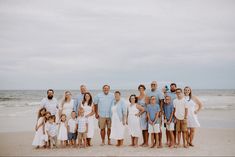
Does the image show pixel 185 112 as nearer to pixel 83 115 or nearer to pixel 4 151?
pixel 83 115

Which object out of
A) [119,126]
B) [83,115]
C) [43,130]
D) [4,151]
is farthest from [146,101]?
[4,151]

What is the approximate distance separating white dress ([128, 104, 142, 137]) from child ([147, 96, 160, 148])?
1.11 ft

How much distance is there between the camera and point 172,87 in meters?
8.01

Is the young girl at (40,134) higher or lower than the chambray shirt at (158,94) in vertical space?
lower

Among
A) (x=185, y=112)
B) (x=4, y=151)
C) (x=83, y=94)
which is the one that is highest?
(x=83, y=94)

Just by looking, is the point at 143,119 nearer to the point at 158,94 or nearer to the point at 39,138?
the point at 158,94

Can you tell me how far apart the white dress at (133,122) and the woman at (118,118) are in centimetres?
17

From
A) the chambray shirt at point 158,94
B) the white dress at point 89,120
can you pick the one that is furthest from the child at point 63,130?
the chambray shirt at point 158,94

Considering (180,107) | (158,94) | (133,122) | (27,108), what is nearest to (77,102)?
(133,122)

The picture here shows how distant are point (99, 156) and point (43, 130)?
199cm

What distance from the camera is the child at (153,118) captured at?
7645 millimetres

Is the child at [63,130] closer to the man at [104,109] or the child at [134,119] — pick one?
the man at [104,109]

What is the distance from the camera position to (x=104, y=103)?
26.9 ft

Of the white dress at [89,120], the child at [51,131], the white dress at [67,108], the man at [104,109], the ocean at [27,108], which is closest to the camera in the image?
the child at [51,131]
